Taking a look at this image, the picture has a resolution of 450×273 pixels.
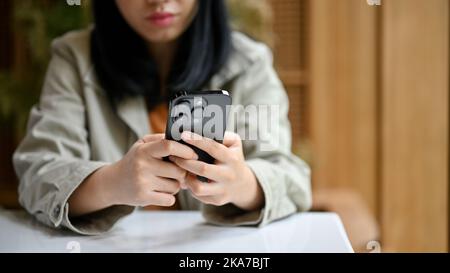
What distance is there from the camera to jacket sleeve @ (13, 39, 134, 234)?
589 millimetres

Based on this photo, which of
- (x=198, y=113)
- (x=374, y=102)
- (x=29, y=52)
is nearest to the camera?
(x=198, y=113)

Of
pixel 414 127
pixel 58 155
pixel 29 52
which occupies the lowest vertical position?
pixel 414 127

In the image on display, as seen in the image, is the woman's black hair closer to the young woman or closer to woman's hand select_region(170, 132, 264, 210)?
the young woman

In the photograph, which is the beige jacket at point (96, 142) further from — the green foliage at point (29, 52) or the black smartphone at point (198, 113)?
the green foliage at point (29, 52)

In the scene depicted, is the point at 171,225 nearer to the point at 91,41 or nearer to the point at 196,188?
the point at 196,188

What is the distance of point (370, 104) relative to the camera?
4.87ft

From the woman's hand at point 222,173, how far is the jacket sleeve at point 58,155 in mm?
102

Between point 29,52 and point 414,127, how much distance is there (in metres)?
0.95

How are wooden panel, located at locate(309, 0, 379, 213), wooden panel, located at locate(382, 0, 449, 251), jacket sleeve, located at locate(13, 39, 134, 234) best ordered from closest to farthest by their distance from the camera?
jacket sleeve, located at locate(13, 39, 134, 234)
wooden panel, located at locate(382, 0, 449, 251)
wooden panel, located at locate(309, 0, 379, 213)

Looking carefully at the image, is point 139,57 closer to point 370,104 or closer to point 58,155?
point 58,155

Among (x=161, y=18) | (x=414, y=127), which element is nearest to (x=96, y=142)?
(x=161, y=18)

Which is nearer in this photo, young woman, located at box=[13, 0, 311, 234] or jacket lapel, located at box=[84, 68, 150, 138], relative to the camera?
young woman, located at box=[13, 0, 311, 234]

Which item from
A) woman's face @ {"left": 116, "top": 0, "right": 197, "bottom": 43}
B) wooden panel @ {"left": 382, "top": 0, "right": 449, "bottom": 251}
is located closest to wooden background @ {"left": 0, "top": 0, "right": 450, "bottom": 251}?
wooden panel @ {"left": 382, "top": 0, "right": 449, "bottom": 251}
